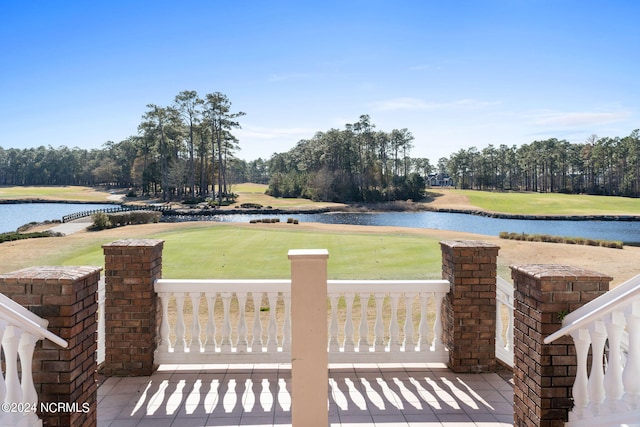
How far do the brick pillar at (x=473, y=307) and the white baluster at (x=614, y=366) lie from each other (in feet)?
5.68

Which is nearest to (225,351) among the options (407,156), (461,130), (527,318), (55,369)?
(55,369)

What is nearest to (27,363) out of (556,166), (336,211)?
(336,211)

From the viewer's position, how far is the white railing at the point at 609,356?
153 cm

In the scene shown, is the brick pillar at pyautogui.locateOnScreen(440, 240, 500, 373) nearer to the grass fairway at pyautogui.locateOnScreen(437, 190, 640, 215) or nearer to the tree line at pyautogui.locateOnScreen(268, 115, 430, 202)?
the grass fairway at pyautogui.locateOnScreen(437, 190, 640, 215)

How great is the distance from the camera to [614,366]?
1.67 meters

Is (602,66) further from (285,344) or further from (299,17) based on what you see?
(285,344)

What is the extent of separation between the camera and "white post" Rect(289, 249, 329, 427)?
75.5 inches

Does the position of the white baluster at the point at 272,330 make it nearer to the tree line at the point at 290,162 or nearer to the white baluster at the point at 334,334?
the white baluster at the point at 334,334

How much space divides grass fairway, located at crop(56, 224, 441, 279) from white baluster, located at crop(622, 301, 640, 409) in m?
7.12

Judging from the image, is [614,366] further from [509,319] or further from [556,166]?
[556,166]

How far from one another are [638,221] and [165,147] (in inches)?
1695

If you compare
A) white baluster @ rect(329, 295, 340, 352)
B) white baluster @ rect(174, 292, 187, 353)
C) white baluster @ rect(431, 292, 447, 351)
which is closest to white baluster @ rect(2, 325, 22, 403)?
white baluster @ rect(174, 292, 187, 353)

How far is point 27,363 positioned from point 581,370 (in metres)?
2.50

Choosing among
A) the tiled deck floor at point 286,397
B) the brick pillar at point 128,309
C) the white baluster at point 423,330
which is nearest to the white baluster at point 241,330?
the tiled deck floor at point 286,397
